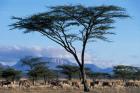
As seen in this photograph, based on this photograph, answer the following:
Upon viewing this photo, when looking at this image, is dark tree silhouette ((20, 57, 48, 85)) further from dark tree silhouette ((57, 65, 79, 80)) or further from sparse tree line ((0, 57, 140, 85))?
dark tree silhouette ((57, 65, 79, 80))

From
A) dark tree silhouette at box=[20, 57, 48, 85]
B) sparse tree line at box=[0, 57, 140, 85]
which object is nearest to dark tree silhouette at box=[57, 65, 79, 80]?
sparse tree line at box=[0, 57, 140, 85]

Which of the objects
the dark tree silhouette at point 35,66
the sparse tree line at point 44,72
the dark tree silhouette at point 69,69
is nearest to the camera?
the dark tree silhouette at point 35,66

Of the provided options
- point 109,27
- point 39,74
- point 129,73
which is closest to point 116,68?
point 129,73

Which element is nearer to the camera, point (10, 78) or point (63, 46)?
point (63, 46)

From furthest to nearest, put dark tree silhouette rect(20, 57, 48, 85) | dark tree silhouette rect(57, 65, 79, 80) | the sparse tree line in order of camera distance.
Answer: dark tree silhouette rect(57, 65, 79, 80)
the sparse tree line
dark tree silhouette rect(20, 57, 48, 85)

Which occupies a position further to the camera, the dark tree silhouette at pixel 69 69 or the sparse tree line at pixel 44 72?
the dark tree silhouette at pixel 69 69

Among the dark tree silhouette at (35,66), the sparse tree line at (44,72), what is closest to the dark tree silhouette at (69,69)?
the sparse tree line at (44,72)

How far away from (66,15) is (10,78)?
41666 mm

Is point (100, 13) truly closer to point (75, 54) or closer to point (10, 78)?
point (75, 54)

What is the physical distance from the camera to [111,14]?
39.3m

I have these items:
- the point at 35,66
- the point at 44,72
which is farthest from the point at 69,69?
the point at 35,66

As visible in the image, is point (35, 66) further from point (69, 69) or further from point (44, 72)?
point (69, 69)

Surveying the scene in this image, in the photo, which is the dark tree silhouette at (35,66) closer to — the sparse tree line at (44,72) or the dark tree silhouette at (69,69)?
the sparse tree line at (44,72)

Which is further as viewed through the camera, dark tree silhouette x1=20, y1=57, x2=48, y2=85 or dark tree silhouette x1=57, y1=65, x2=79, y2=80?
dark tree silhouette x1=57, y1=65, x2=79, y2=80
